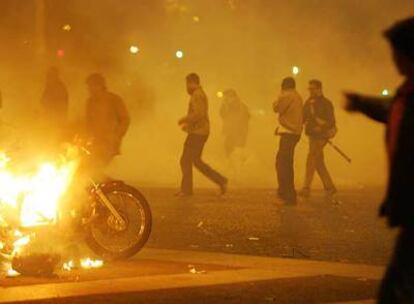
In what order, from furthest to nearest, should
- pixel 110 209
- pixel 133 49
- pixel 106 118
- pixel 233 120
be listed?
pixel 133 49, pixel 233 120, pixel 106 118, pixel 110 209

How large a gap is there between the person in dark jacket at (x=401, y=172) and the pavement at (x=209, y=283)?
9.07 feet

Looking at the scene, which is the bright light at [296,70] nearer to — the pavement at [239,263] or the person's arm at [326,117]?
the person's arm at [326,117]

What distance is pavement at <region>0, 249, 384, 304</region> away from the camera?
7.54 meters

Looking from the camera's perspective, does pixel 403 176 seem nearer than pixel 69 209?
Yes

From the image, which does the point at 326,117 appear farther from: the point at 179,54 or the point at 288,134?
the point at 179,54

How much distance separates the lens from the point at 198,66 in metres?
37.4

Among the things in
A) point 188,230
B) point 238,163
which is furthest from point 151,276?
point 238,163

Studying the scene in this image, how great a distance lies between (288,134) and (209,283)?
24.2 ft

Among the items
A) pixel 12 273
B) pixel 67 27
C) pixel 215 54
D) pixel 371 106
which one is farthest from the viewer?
pixel 215 54

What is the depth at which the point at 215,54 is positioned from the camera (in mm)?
36531

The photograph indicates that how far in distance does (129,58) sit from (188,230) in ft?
72.7

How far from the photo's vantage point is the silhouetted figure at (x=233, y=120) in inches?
894

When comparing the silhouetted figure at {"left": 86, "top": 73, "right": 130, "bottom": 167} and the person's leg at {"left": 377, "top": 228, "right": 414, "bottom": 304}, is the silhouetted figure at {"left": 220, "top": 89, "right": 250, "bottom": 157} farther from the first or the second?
the person's leg at {"left": 377, "top": 228, "right": 414, "bottom": 304}

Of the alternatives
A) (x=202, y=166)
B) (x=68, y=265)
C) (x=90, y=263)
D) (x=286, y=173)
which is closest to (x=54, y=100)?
(x=202, y=166)
